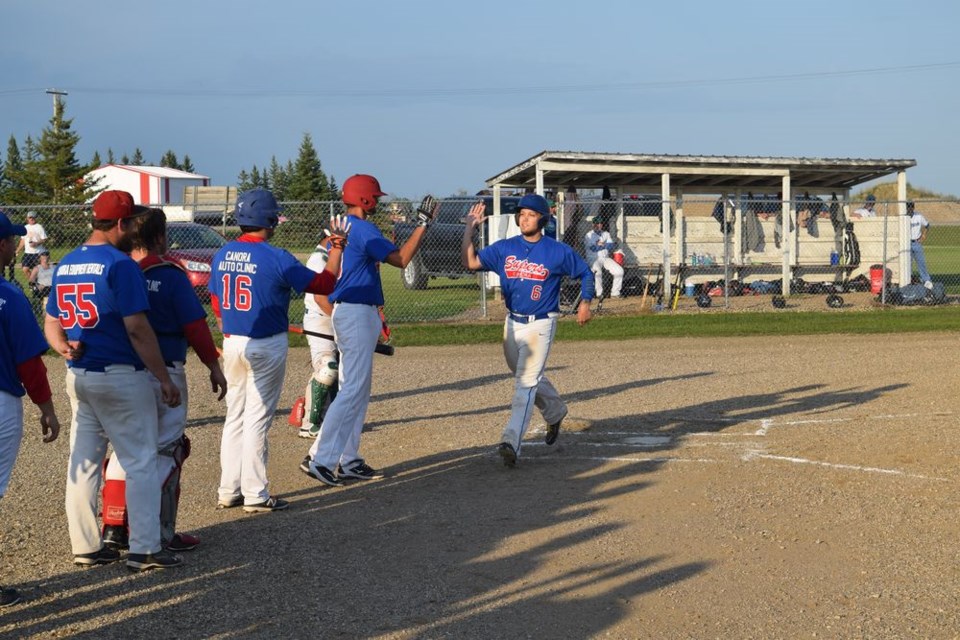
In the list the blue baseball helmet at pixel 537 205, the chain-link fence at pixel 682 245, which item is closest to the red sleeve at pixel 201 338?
the blue baseball helmet at pixel 537 205

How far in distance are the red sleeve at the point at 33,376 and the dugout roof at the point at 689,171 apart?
1766 centimetres

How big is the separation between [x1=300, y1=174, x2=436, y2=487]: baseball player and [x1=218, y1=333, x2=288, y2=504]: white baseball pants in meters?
0.69

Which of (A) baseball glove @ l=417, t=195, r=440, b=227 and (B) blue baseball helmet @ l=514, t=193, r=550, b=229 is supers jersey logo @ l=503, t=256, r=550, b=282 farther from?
(A) baseball glove @ l=417, t=195, r=440, b=227

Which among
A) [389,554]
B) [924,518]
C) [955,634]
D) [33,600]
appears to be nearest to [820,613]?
[955,634]

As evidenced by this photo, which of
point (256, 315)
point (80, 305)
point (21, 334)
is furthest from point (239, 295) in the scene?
point (21, 334)

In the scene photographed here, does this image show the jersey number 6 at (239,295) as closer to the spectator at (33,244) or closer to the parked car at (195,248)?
the parked car at (195,248)

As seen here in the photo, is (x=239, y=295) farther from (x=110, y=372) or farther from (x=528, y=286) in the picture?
(x=528, y=286)

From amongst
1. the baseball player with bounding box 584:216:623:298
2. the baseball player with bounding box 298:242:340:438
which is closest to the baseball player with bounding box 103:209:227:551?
the baseball player with bounding box 298:242:340:438

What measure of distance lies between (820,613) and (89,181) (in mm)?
62061

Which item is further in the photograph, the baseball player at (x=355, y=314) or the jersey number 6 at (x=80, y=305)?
the baseball player at (x=355, y=314)

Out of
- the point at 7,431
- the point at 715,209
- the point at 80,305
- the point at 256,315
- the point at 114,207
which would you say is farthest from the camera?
the point at 715,209

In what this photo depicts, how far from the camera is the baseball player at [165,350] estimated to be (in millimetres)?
6527

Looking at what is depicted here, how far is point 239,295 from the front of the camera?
7.28 metres

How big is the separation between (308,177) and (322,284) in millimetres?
64767
